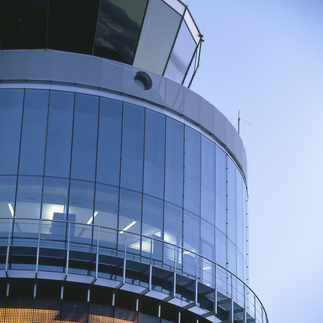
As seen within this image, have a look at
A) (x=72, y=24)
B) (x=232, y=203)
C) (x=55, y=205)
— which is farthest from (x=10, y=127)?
(x=232, y=203)

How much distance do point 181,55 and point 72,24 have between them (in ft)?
19.6

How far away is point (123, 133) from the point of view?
27.2m

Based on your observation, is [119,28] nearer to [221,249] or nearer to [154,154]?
[154,154]

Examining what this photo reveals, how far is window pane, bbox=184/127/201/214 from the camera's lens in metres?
27.7

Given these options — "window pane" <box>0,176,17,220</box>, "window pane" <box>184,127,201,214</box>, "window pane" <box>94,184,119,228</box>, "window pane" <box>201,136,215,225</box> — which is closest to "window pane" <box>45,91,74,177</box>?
"window pane" <box>0,176,17,220</box>

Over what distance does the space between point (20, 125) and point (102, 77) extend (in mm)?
3892

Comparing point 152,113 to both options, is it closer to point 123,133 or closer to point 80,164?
point 123,133

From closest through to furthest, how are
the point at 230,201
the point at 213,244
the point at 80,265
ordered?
1. the point at 80,265
2. the point at 213,244
3. the point at 230,201

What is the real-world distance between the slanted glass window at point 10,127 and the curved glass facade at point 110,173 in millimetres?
37

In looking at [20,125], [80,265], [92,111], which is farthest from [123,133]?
[80,265]

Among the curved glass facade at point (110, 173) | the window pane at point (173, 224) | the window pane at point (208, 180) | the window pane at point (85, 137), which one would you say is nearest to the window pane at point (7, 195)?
the curved glass facade at point (110, 173)

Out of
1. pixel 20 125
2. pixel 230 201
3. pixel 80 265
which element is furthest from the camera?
pixel 230 201

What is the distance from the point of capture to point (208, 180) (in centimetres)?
2888

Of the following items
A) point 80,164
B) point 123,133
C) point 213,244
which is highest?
point 123,133
